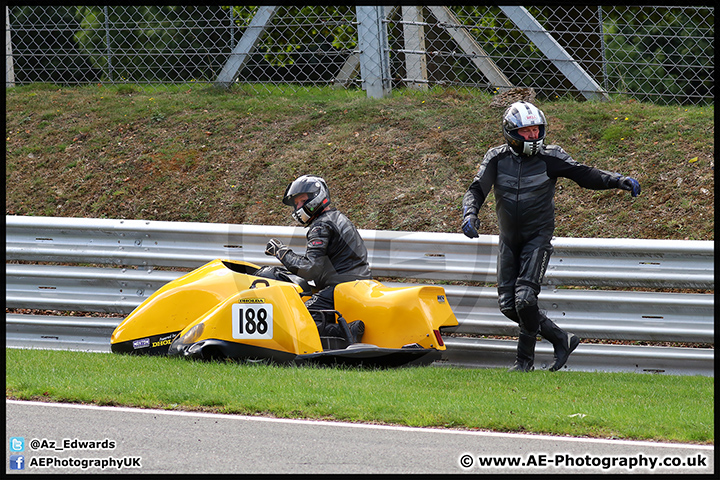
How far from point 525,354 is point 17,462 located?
3.88m

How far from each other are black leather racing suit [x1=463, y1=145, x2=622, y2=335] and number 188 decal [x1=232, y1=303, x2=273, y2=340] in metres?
1.76

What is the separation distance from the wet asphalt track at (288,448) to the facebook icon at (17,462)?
2cm

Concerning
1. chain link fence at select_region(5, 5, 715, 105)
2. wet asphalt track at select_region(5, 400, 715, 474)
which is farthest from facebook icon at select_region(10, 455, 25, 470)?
chain link fence at select_region(5, 5, 715, 105)

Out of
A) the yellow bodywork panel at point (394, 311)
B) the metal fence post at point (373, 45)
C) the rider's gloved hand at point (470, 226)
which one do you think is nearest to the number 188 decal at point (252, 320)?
the yellow bodywork panel at point (394, 311)

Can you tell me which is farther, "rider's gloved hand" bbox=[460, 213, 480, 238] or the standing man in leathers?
the standing man in leathers

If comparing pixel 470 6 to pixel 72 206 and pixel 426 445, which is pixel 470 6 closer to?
pixel 72 206

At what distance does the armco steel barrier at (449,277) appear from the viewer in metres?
6.29

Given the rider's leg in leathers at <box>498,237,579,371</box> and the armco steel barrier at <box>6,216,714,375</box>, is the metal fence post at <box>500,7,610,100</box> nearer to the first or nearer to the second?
the armco steel barrier at <box>6,216,714,375</box>

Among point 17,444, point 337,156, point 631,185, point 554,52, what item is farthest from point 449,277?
point 554,52

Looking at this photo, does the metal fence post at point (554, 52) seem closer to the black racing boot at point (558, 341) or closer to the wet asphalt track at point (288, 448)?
the black racing boot at point (558, 341)

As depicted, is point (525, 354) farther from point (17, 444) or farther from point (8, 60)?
point (8, 60)

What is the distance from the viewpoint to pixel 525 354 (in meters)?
6.28

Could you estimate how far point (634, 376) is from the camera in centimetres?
608

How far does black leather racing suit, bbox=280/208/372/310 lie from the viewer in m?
6.27
